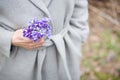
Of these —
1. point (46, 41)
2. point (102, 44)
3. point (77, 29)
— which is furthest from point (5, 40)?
point (102, 44)

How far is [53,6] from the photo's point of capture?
2047mm

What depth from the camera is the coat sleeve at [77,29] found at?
89.4 inches

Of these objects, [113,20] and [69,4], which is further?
[113,20]

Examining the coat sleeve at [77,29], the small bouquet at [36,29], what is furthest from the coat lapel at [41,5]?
the coat sleeve at [77,29]

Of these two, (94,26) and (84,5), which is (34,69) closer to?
(84,5)

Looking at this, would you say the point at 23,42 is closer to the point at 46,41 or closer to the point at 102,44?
the point at 46,41

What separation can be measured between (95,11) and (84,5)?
7.80 feet

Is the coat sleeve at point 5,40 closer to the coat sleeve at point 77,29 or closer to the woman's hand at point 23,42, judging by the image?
the woman's hand at point 23,42

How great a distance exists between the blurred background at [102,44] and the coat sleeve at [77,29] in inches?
53.9

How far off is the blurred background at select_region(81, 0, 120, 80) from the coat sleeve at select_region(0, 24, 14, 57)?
1.80 m

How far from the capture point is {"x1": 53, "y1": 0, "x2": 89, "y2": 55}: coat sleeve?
7.45ft

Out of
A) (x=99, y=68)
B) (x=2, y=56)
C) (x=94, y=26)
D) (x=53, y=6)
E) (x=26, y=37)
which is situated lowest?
(x=99, y=68)

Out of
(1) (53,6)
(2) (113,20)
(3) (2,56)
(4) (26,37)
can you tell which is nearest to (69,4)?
(1) (53,6)

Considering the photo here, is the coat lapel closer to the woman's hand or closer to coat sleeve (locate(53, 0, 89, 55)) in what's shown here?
the woman's hand
